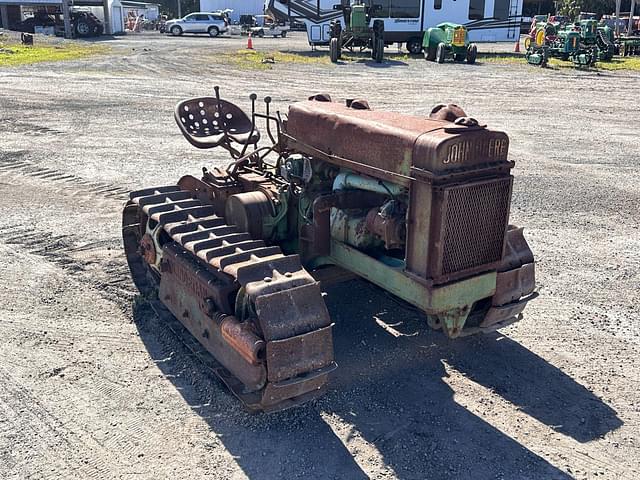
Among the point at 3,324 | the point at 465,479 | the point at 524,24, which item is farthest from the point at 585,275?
the point at 524,24

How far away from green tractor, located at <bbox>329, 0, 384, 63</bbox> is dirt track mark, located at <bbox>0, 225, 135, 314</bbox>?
861 inches

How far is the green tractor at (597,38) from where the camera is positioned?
2934 cm

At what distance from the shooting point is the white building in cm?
6266

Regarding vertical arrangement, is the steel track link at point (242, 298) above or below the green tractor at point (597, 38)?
below

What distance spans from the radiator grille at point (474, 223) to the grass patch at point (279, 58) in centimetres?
2167

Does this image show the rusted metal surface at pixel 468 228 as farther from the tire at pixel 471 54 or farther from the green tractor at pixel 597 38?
the green tractor at pixel 597 38

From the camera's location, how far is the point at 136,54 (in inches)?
1196

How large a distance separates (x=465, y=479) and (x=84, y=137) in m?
11.6

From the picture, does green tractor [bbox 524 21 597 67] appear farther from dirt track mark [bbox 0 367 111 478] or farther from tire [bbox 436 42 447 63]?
dirt track mark [bbox 0 367 111 478]

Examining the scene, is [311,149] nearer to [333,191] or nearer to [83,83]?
[333,191]

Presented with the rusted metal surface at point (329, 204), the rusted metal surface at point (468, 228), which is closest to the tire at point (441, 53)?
the rusted metal surface at point (329, 204)

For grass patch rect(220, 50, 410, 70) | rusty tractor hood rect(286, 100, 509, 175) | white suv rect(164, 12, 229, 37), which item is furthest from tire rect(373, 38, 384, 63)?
rusty tractor hood rect(286, 100, 509, 175)

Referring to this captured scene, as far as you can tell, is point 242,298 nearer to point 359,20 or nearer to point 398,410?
point 398,410

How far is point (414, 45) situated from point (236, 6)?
1344 inches
